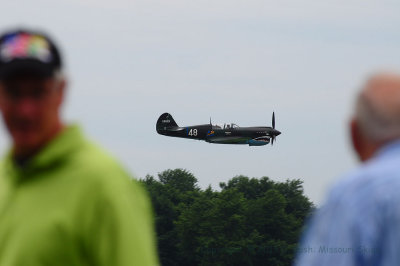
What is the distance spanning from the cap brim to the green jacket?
0.23 m

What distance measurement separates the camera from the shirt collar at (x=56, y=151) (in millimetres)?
4836

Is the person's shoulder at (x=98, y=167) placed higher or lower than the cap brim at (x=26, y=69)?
lower

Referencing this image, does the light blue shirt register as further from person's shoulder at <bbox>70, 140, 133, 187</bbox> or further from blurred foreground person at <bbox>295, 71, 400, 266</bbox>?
person's shoulder at <bbox>70, 140, 133, 187</bbox>

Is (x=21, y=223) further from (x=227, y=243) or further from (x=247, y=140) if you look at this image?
(x=227, y=243)

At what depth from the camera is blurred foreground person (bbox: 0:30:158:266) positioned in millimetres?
4660

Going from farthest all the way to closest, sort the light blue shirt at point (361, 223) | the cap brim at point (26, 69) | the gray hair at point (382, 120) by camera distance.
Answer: the cap brim at point (26, 69) → the gray hair at point (382, 120) → the light blue shirt at point (361, 223)

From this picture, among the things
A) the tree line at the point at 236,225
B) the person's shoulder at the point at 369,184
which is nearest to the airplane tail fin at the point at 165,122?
the tree line at the point at 236,225

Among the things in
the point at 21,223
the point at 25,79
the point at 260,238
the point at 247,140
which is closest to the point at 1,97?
the point at 25,79

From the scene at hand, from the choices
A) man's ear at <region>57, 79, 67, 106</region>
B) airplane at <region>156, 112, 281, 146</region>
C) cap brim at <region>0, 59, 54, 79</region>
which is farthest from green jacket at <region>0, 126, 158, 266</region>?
airplane at <region>156, 112, 281, 146</region>

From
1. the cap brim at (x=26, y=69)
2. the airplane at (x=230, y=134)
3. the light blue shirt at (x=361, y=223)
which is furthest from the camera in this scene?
the airplane at (x=230, y=134)

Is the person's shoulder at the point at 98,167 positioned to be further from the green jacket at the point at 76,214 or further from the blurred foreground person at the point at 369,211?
the blurred foreground person at the point at 369,211

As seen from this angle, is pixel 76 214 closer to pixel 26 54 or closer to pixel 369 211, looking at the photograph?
pixel 26 54

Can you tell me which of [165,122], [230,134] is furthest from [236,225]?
[230,134]

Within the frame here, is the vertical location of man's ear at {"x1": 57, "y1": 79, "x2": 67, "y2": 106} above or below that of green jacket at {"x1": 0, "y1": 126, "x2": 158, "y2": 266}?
above
